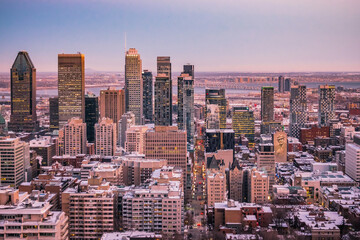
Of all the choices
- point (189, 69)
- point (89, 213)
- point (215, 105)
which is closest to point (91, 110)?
point (215, 105)

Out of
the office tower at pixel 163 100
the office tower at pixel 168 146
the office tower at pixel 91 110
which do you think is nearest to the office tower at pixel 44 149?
the office tower at pixel 168 146

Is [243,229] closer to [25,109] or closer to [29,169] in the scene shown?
[29,169]

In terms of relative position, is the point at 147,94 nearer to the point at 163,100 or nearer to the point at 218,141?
the point at 163,100

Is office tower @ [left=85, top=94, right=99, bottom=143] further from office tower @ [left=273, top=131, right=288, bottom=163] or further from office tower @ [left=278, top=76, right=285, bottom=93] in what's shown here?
office tower @ [left=278, top=76, right=285, bottom=93]

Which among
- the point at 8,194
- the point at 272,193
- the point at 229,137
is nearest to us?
the point at 8,194

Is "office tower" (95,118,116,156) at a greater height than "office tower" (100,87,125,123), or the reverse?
"office tower" (100,87,125,123)

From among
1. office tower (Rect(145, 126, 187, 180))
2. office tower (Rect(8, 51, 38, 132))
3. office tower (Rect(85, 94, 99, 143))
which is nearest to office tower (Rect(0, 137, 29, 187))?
office tower (Rect(145, 126, 187, 180))

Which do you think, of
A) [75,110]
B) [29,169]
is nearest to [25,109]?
[75,110]
